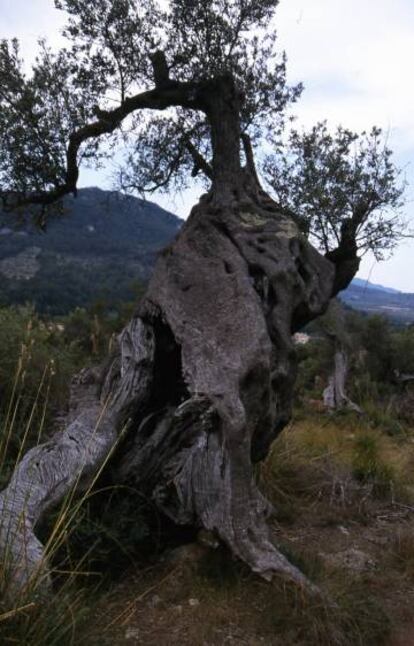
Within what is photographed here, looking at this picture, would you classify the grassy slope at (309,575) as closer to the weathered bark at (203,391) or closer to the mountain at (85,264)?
the weathered bark at (203,391)

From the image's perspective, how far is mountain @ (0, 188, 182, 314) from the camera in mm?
37062

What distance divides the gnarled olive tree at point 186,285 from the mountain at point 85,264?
44.8ft

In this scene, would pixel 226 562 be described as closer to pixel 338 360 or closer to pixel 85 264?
pixel 338 360

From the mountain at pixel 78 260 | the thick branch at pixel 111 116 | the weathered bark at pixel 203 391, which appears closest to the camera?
the weathered bark at pixel 203 391

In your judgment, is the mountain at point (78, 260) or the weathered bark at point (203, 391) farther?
the mountain at point (78, 260)

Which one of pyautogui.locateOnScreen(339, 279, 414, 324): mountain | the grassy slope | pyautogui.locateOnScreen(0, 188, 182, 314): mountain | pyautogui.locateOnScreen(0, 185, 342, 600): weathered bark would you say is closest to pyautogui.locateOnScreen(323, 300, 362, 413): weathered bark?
pyautogui.locateOnScreen(339, 279, 414, 324): mountain

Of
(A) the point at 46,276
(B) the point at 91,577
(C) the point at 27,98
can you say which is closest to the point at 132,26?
(C) the point at 27,98

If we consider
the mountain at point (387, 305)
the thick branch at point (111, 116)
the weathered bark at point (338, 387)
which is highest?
the thick branch at point (111, 116)

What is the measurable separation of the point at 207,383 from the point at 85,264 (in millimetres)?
52405

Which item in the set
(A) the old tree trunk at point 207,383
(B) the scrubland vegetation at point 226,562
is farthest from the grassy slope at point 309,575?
(A) the old tree trunk at point 207,383

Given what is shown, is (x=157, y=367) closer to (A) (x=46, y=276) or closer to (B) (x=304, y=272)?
(B) (x=304, y=272)

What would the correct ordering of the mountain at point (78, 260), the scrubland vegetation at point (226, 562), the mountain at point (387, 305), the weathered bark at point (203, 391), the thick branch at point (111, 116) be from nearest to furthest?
the scrubland vegetation at point (226, 562) → the weathered bark at point (203, 391) → the thick branch at point (111, 116) → the mountain at point (387, 305) → the mountain at point (78, 260)

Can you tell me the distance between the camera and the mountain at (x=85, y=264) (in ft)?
109

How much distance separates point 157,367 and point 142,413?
0.41m
